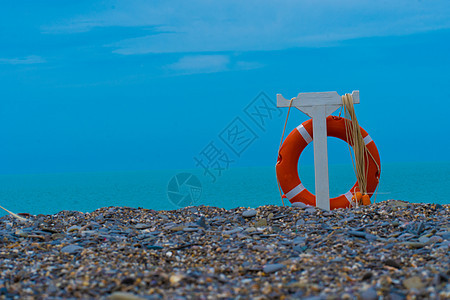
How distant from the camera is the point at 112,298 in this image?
284 cm

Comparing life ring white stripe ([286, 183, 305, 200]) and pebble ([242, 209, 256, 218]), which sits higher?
life ring white stripe ([286, 183, 305, 200])

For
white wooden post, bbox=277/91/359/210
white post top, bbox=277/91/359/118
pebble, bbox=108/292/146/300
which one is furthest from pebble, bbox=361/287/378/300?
white post top, bbox=277/91/359/118

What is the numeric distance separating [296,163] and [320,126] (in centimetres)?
69

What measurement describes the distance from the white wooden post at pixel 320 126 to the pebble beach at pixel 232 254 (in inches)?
22.6

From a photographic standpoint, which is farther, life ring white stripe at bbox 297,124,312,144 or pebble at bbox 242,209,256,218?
life ring white stripe at bbox 297,124,312,144

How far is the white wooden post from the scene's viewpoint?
708cm

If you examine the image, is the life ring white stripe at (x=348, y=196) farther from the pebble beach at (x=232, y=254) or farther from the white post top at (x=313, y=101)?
the white post top at (x=313, y=101)

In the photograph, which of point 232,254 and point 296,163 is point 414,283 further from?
point 296,163

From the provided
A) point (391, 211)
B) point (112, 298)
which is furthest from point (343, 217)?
point (112, 298)

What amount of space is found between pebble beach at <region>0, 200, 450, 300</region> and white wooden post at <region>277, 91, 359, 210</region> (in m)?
0.57

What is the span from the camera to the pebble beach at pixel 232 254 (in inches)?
124

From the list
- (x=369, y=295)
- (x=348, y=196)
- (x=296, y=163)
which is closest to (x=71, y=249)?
(x=369, y=295)

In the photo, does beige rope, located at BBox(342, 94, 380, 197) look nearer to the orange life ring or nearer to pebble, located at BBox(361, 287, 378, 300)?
the orange life ring

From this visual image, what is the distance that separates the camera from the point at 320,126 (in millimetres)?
7094
